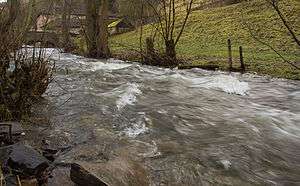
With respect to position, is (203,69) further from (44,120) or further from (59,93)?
(44,120)

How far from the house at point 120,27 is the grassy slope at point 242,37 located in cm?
947

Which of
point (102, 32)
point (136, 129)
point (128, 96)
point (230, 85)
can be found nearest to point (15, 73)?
point (136, 129)

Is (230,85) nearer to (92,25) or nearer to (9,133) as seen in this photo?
(9,133)

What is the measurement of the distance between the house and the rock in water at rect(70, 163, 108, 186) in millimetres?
47956

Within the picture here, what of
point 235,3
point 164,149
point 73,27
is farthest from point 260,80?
point 73,27

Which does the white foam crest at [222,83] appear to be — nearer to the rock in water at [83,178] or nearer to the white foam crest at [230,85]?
the white foam crest at [230,85]

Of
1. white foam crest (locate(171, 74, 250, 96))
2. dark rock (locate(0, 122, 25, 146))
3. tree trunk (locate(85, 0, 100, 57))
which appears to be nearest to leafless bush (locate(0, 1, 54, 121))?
dark rock (locate(0, 122, 25, 146))

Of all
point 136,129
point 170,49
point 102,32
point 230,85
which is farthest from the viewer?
point 102,32

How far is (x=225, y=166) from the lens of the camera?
248 inches

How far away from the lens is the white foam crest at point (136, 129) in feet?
24.1

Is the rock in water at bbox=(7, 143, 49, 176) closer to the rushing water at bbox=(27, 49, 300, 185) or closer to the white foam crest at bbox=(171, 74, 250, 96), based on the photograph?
the rushing water at bbox=(27, 49, 300, 185)

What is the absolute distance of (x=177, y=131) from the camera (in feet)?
26.1

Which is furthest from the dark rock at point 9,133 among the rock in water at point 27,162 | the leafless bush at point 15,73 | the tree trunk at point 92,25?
the tree trunk at point 92,25

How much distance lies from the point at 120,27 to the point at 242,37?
25.8m
